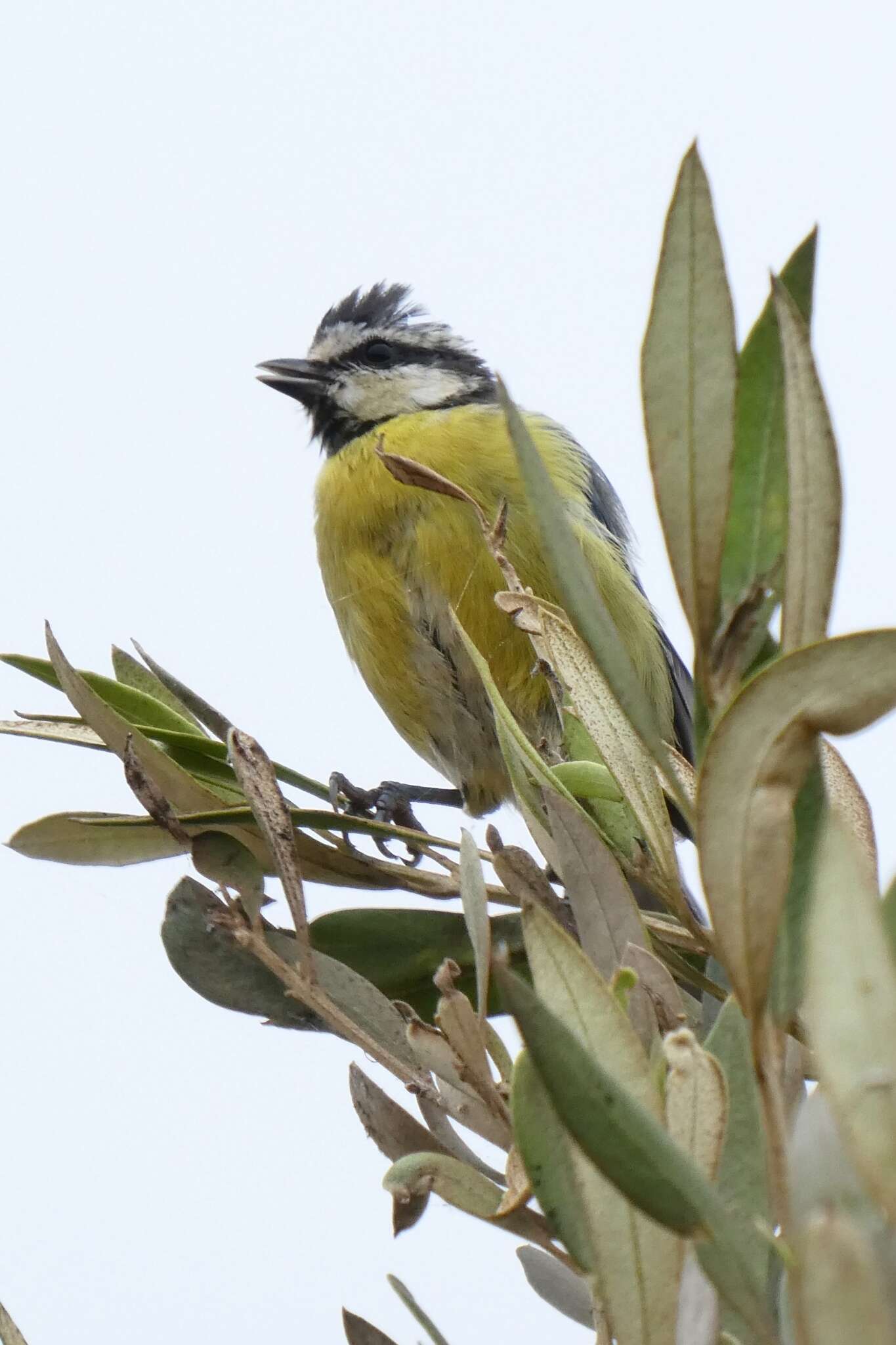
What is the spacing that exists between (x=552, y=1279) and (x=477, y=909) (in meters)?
0.24

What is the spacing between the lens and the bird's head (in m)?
3.62

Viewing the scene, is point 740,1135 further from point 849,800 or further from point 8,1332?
point 8,1332

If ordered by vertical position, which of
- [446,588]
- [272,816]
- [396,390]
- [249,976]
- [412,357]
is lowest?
[249,976]

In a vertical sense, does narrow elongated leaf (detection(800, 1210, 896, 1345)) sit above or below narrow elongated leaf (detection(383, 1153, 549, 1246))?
above

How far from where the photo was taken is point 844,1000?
1.49 ft

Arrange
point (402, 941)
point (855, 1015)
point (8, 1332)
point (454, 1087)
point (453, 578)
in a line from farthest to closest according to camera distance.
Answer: point (453, 578) → point (402, 941) → point (454, 1087) → point (8, 1332) → point (855, 1015)

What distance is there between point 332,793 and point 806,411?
67 centimetres

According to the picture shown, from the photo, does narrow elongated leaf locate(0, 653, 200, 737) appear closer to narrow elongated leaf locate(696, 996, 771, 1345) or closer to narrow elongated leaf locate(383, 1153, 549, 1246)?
narrow elongated leaf locate(383, 1153, 549, 1246)

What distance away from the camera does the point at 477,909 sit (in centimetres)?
90

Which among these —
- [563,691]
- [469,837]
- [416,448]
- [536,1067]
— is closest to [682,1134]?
[536,1067]

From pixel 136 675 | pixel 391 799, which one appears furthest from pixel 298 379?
pixel 136 675

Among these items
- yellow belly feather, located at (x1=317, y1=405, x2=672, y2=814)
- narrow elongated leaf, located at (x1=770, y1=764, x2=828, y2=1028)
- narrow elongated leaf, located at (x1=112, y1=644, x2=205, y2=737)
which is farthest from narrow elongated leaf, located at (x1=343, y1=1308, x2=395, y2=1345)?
yellow belly feather, located at (x1=317, y1=405, x2=672, y2=814)

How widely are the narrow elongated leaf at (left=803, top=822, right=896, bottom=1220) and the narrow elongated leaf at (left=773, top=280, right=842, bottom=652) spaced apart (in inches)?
8.9

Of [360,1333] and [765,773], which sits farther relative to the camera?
[360,1333]
